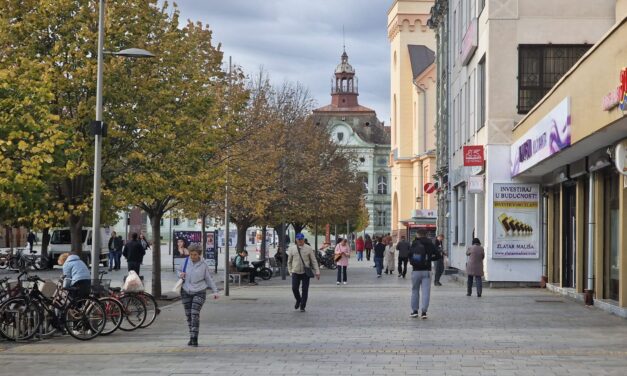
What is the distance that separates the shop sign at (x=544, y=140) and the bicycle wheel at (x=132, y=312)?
895 centimetres

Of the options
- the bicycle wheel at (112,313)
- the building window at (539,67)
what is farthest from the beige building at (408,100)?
the bicycle wheel at (112,313)

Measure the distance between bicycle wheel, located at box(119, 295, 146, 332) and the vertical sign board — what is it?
1664 cm

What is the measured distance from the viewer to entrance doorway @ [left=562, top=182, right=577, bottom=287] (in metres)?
29.5

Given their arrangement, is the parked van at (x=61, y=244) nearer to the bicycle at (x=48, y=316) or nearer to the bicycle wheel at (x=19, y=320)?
the bicycle at (x=48, y=316)

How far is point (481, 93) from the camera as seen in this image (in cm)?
3728

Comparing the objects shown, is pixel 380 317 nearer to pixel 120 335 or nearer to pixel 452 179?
pixel 120 335

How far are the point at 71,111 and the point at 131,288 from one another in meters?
7.03

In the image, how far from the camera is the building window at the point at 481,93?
1438 inches

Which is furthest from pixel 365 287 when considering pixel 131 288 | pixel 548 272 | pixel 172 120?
pixel 131 288

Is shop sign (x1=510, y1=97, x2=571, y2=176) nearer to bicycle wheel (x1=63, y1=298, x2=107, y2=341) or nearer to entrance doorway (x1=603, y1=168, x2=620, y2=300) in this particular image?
entrance doorway (x1=603, y1=168, x2=620, y2=300)

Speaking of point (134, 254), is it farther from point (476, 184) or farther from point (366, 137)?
point (366, 137)

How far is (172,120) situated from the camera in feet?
84.0

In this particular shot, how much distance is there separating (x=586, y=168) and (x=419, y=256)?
5.89m

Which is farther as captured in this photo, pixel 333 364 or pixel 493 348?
pixel 493 348
